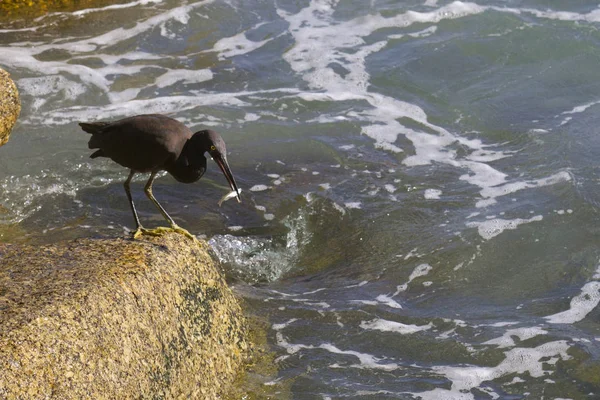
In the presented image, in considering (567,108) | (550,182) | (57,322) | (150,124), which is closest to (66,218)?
(150,124)

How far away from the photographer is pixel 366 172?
786 centimetres

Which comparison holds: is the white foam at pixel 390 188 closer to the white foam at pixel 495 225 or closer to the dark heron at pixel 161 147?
the white foam at pixel 495 225

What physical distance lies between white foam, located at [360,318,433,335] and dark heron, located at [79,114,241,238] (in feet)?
4.31

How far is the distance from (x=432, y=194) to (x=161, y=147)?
3444 millimetres

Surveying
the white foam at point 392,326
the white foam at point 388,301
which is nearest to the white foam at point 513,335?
the white foam at point 392,326

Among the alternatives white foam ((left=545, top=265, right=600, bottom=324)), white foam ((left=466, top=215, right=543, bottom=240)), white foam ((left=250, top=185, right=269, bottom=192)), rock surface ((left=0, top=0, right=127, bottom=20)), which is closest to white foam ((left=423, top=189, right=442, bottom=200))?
white foam ((left=466, top=215, right=543, bottom=240))

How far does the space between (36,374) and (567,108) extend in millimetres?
7485

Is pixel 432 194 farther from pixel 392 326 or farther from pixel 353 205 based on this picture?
pixel 392 326

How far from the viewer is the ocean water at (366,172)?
204 inches

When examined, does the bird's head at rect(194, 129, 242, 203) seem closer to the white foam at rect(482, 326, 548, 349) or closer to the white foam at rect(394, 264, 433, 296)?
the white foam at rect(394, 264, 433, 296)

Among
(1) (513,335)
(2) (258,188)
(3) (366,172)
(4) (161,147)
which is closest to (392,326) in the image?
(1) (513,335)

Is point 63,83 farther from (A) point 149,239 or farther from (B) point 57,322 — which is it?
(B) point 57,322

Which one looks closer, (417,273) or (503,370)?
(503,370)

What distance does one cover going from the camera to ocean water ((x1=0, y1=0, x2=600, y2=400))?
5.17 m
